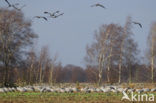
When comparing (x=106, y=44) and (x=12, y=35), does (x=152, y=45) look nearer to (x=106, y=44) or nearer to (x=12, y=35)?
(x=106, y=44)

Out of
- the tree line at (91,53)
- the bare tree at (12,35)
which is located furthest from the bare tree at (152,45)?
the bare tree at (12,35)

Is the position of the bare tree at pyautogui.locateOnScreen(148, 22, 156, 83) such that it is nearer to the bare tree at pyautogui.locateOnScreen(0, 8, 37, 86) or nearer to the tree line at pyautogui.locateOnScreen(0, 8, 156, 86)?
the tree line at pyautogui.locateOnScreen(0, 8, 156, 86)

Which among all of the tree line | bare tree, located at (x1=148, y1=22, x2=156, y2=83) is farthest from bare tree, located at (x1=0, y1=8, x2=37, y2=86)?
bare tree, located at (x1=148, y1=22, x2=156, y2=83)

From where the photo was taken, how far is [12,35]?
2683 centimetres

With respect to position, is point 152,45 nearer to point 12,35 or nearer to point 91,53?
point 91,53

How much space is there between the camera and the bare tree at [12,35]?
2662cm

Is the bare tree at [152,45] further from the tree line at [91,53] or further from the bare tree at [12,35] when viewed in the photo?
the bare tree at [12,35]

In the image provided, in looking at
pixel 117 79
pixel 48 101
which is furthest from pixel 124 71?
pixel 48 101

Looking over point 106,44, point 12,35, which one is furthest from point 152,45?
point 12,35

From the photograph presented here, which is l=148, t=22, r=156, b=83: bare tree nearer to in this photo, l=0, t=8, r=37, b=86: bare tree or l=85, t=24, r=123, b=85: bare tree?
l=85, t=24, r=123, b=85: bare tree

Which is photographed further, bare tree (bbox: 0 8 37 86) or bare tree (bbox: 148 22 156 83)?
bare tree (bbox: 148 22 156 83)

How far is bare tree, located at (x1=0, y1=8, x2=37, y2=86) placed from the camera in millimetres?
26625

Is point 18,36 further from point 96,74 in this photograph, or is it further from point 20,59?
point 96,74

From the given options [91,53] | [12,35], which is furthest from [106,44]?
[12,35]
